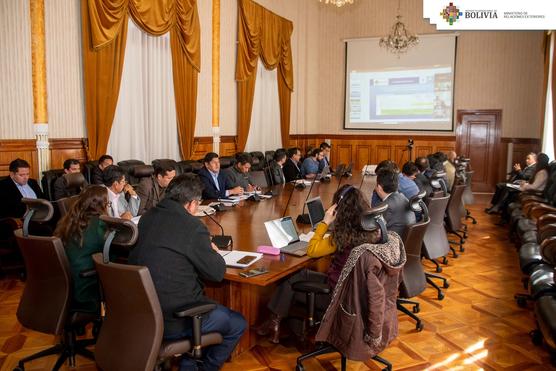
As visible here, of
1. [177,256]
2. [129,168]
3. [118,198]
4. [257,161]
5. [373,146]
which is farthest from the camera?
[373,146]

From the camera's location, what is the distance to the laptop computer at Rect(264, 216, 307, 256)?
3072mm

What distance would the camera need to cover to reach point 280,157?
25.1ft

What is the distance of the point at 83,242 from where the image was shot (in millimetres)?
2689

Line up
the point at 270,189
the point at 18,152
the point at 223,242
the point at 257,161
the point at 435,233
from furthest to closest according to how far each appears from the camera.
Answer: the point at 257,161 → the point at 270,189 → the point at 18,152 → the point at 435,233 → the point at 223,242

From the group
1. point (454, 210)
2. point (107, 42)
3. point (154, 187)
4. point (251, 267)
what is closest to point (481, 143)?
point (454, 210)

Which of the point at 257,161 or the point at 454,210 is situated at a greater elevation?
the point at 257,161

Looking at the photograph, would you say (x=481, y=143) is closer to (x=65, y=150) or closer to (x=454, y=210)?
(x=454, y=210)

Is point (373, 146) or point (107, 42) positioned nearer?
point (107, 42)

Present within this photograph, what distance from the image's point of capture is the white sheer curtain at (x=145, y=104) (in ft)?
21.5

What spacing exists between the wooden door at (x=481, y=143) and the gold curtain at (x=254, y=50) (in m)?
4.35

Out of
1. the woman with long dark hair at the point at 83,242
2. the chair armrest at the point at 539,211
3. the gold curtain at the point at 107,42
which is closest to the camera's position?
the woman with long dark hair at the point at 83,242

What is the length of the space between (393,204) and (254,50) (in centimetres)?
658

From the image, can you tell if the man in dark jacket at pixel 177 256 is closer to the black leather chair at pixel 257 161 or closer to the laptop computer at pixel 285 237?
the laptop computer at pixel 285 237

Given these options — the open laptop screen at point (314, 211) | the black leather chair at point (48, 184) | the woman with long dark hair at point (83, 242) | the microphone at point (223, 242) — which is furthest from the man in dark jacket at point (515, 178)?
the woman with long dark hair at point (83, 242)
